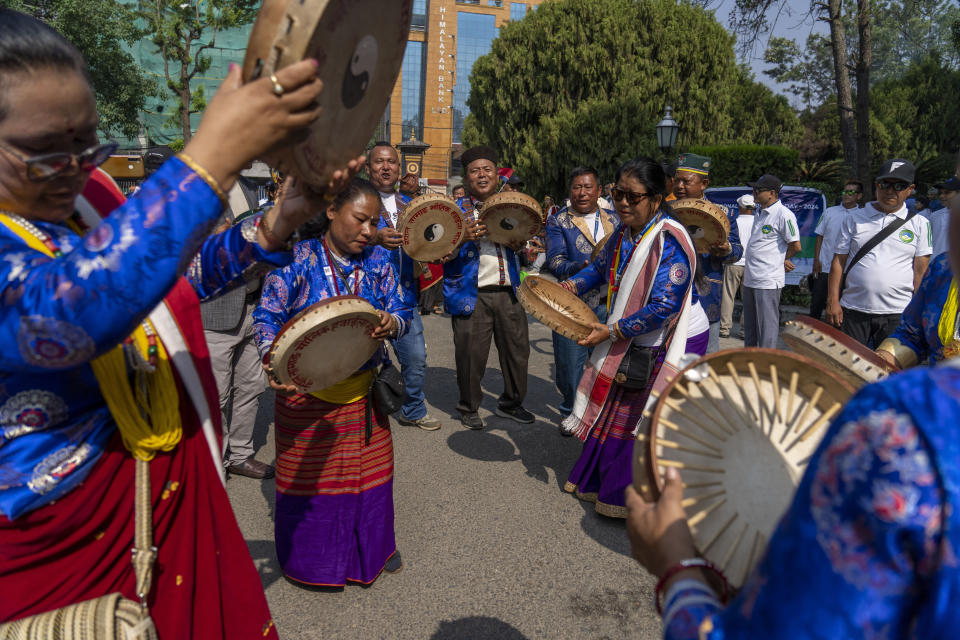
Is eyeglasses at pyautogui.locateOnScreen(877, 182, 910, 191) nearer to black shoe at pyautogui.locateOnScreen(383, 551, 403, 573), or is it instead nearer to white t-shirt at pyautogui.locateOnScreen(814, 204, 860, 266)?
white t-shirt at pyautogui.locateOnScreen(814, 204, 860, 266)

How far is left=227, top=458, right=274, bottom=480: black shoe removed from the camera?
4203mm

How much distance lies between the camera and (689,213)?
4754 millimetres

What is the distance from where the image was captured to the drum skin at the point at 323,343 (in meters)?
2.43

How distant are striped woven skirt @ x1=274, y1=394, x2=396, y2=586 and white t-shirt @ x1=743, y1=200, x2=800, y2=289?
19.3 ft

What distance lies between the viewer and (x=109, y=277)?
90 centimetres

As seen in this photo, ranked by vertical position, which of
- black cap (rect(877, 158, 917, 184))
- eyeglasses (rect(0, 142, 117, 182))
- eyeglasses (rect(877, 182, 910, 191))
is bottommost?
eyeglasses (rect(0, 142, 117, 182))

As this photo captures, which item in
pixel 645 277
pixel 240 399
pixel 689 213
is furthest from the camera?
pixel 689 213

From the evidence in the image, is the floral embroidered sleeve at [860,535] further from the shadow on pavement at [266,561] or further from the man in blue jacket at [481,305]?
the man in blue jacket at [481,305]

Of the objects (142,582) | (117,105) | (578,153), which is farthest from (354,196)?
(117,105)

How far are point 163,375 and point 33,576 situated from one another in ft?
1.54

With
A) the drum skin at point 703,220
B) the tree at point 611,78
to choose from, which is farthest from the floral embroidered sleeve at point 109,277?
the tree at point 611,78

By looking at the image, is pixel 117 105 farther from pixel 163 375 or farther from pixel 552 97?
pixel 163 375

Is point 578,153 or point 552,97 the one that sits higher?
point 552,97

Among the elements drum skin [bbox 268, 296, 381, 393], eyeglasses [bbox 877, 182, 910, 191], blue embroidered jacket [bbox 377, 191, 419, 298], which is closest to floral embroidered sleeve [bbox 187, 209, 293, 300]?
drum skin [bbox 268, 296, 381, 393]
